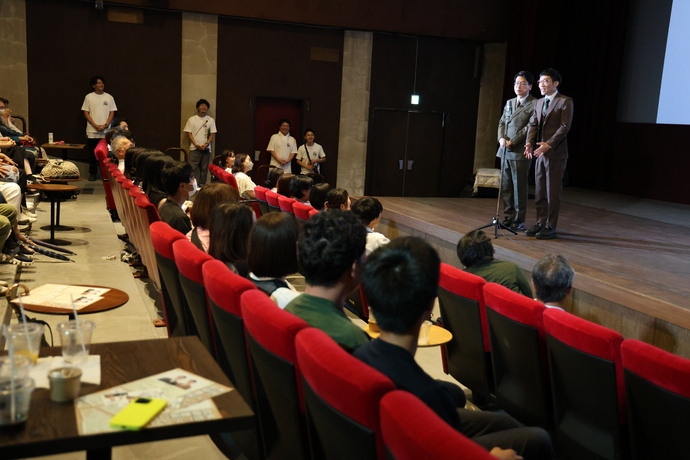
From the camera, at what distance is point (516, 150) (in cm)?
580

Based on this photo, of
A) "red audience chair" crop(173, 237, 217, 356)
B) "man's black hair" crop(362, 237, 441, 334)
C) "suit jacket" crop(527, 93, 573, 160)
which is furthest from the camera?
"suit jacket" crop(527, 93, 573, 160)

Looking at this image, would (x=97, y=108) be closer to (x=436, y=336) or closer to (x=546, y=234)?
(x=546, y=234)

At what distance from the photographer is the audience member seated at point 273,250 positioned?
248 cm

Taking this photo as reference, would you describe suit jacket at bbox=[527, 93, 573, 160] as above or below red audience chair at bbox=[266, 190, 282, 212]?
above

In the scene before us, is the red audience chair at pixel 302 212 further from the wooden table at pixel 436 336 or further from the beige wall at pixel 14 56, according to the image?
the beige wall at pixel 14 56

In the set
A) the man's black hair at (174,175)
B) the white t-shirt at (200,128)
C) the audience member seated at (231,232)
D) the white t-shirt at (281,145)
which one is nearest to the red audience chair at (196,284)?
the audience member seated at (231,232)

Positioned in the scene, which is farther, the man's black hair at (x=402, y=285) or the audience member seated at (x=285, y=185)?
the audience member seated at (x=285, y=185)

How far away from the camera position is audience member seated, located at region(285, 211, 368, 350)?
6.57 ft

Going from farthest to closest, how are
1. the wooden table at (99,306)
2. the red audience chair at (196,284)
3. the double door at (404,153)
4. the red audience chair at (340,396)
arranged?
the double door at (404,153) < the wooden table at (99,306) < the red audience chair at (196,284) < the red audience chair at (340,396)

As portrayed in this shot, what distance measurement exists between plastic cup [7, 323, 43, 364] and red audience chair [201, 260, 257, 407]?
0.57m

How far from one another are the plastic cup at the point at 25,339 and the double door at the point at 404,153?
398 inches

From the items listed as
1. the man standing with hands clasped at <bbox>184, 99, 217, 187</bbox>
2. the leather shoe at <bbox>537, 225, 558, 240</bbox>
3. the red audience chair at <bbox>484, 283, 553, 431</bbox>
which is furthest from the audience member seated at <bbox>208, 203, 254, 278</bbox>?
the man standing with hands clasped at <bbox>184, 99, 217, 187</bbox>

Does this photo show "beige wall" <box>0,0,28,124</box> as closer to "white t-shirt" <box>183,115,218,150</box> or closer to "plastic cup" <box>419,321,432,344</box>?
"white t-shirt" <box>183,115,218,150</box>

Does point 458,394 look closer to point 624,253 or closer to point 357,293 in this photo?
point 357,293
